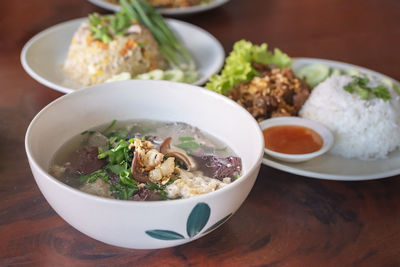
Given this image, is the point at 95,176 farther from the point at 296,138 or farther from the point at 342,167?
the point at 342,167

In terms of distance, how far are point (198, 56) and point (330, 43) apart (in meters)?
0.82

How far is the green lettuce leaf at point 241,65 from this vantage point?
6.91 feet

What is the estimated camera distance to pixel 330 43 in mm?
2832

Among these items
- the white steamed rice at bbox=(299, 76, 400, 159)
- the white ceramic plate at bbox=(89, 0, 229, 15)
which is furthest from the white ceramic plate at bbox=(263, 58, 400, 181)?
the white ceramic plate at bbox=(89, 0, 229, 15)

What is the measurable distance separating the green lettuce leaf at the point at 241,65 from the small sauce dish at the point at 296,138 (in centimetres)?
33

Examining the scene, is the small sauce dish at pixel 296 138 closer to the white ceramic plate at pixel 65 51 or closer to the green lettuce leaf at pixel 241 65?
the green lettuce leaf at pixel 241 65

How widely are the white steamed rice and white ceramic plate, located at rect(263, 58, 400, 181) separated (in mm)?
35

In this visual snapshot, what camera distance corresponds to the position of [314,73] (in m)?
2.30

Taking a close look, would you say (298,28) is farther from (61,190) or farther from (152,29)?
(61,190)

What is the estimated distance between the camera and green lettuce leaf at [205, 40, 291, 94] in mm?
2107

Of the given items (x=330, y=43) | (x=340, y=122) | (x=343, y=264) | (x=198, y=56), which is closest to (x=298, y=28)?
(x=330, y=43)

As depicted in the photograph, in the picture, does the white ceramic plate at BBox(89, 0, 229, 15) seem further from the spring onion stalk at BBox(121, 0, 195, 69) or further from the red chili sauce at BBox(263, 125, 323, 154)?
the red chili sauce at BBox(263, 125, 323, 154)

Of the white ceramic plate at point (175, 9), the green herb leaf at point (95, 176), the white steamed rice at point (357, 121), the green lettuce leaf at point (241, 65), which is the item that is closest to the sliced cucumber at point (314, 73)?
the green lettuce leaf at point (241, 65)

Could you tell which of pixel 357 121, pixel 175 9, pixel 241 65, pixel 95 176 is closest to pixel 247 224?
pixel 95 176
